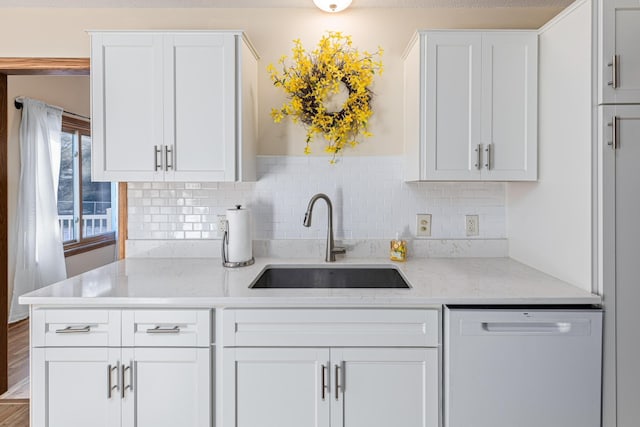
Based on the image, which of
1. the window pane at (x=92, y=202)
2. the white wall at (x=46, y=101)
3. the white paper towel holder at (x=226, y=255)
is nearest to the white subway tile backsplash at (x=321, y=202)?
the white paper towel holder at (x=226, y=255)

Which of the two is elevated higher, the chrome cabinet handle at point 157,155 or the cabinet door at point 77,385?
the chrome cabinet handle at point 157,155

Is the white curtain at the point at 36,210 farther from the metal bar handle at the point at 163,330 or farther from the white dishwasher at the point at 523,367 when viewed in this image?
the white dishwasher at the point at 523,367

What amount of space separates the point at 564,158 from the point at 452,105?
0.56 metres

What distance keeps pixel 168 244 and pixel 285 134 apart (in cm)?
96

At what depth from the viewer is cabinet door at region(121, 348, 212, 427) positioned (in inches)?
61.1

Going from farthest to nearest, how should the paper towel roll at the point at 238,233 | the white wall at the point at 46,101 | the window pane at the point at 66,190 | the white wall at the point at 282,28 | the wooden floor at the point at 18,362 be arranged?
the window pane at the point at 66,190 < the white wall at the point at 46,101 < the wooden floor at the point at 18,362 < the white wall at the point at 282,28 < the paper towel roll at the point at 238,233

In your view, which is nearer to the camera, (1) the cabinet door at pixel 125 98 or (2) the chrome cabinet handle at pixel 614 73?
(2) the chrome cabinet handle at pixel 614 73

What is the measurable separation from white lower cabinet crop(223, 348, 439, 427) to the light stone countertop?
21cm

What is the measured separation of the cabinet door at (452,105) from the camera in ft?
6.30

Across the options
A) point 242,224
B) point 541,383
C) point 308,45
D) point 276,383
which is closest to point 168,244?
point 242,224

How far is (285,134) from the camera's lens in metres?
2.33

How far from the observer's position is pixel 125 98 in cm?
194

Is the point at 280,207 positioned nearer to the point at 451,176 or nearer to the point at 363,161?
the point at 363,161

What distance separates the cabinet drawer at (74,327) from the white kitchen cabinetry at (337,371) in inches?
18.1
